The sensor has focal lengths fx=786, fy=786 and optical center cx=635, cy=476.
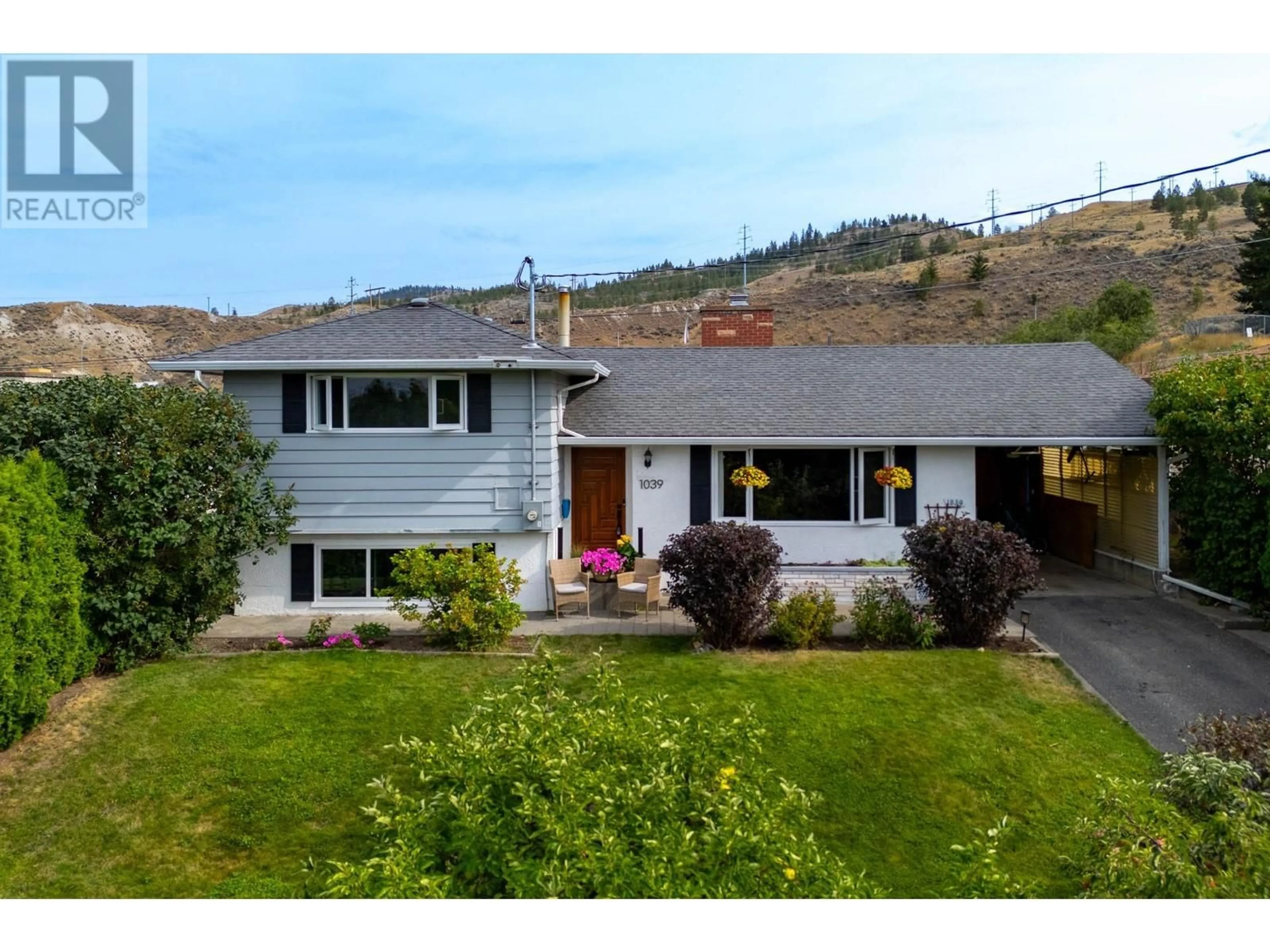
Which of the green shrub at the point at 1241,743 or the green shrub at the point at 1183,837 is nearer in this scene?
the green shrub at the point at 1183,837

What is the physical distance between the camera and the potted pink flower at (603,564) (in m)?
12.5

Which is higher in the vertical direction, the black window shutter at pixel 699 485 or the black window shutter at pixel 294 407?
the black window shutter at pixel 294 407

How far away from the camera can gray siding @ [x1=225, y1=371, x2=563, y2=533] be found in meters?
12.5

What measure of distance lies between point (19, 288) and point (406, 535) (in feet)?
92.5

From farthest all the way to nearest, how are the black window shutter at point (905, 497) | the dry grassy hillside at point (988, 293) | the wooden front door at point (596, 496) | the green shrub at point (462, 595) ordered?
the dry grassy hillside at point (988, 293) → the wooden front door at point (596, 496) → the black window shutter at point (905, 497) → the green shrub at point (462, 595)

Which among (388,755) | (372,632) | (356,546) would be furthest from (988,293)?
(388,755)

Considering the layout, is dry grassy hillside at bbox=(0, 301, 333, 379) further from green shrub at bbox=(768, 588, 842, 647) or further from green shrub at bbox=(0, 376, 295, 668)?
green shrub at bbox=(768, 588, 842, 647)

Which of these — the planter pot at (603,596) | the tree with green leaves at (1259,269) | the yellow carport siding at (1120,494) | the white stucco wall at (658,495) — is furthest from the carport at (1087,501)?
the tree with green leaves at (1259,269)

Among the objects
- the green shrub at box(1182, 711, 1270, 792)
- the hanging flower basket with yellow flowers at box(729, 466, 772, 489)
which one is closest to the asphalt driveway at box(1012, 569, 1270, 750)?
the green shrub at box(1182, 711, 1270, 792)

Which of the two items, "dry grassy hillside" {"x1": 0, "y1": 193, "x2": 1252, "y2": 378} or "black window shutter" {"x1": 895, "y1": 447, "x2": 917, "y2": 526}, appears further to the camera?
"dry grassy hillside" {"x1": 0, "y1": 193, "x2": 1252, "y2": 378}

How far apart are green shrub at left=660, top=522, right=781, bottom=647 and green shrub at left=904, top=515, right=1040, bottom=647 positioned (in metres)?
1.97

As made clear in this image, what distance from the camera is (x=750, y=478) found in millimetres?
13797

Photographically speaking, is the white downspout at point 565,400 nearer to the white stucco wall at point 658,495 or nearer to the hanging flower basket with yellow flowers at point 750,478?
the white stucco wall at point 658,495

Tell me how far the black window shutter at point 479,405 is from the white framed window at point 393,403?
6 centimetres
